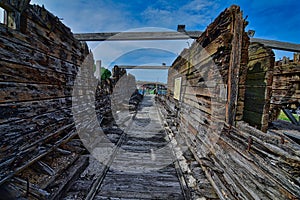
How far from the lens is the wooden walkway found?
6.98ft

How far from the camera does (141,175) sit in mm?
2580

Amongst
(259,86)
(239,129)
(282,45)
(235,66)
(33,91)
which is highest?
(282,45)

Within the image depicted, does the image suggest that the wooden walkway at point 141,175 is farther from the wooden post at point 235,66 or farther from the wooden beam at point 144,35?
the wooden beam at point 144,35

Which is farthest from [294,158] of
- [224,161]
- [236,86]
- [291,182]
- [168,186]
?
[168,186]

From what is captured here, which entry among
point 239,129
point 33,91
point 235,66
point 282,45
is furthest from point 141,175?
point 282,45

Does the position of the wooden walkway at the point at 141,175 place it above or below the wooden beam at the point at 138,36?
below

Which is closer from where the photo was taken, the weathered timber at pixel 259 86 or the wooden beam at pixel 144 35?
the weathered timber at pixel 259 86

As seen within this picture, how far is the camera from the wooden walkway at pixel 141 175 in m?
2.13

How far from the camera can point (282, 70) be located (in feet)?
12.5

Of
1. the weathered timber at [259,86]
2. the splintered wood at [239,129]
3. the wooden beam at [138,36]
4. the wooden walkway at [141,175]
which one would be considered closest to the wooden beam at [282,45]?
the wooden beam at [138,36]

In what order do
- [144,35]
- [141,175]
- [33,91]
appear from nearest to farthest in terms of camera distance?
[33,91]
[141,175]
[144,35]

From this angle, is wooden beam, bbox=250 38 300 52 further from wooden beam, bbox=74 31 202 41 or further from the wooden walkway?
the wooden walkway

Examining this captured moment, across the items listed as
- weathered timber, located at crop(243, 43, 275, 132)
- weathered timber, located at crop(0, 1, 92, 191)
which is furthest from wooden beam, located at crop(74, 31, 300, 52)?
weathered timber, located at crop(243, 43, 275, 132)

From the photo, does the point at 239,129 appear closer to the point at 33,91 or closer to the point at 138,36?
the point at 33,91
